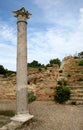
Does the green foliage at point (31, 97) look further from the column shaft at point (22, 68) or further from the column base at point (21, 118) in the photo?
the column base at point (21, 118)

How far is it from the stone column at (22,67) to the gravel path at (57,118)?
15.7 inches

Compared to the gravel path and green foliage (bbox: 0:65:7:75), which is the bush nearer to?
the gravel path

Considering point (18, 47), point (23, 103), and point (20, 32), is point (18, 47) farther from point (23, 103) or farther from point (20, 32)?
point (23, 103)

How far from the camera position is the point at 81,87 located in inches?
488

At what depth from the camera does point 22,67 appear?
7.56m

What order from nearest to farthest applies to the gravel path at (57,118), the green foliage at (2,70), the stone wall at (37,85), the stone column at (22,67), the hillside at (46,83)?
the gravel path at (57,118), the stone column at (22,67), the hillside at (46,83), the stone wall at (37,85), the green foliage at (2,70)

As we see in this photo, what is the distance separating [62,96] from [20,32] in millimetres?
4742

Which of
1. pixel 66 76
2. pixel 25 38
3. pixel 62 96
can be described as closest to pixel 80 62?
pixel 66 76

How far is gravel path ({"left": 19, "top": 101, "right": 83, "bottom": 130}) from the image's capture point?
6.84 metres

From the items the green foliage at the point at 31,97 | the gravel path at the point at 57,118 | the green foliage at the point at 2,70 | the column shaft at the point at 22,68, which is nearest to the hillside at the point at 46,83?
the green foliage at the point at 31,97

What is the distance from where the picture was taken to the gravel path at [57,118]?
269 inches

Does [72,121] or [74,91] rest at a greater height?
[74,91]

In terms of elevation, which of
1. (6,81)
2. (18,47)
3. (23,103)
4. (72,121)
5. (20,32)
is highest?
(20,32)

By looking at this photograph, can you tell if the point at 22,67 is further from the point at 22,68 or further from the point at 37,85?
the point at 37,85
